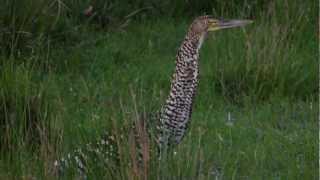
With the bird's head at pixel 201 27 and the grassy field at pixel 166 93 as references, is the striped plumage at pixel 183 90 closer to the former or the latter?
the bird's head at pixel 201 27

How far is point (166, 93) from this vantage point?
7984 millimetres

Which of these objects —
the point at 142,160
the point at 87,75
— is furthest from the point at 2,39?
the point at 142,160

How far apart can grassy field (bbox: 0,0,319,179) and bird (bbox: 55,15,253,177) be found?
120mm

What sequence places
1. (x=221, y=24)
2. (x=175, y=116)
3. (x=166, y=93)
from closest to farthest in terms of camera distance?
(x=175, y=116) < (x=221, y=24) < (x=166, y=93)

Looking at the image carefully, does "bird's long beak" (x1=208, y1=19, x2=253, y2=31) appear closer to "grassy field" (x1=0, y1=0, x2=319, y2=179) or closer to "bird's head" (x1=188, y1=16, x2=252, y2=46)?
"bird's head" (x1=188, y1=16, x2=252, y2=46)

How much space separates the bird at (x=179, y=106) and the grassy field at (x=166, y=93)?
0.40ft

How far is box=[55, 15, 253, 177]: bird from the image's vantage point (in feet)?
18.2

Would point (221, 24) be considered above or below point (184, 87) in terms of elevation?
above

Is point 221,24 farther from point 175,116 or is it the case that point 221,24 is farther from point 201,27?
point 175,116

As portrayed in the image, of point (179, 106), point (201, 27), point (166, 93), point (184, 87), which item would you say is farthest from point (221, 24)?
point (166, 93)

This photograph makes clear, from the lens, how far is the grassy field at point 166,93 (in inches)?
215

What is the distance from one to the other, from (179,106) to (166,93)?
201 cm

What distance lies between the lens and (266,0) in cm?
958

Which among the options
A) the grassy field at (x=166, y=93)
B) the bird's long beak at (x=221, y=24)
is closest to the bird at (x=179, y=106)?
the bird's long beak at (x=221, y=24)
